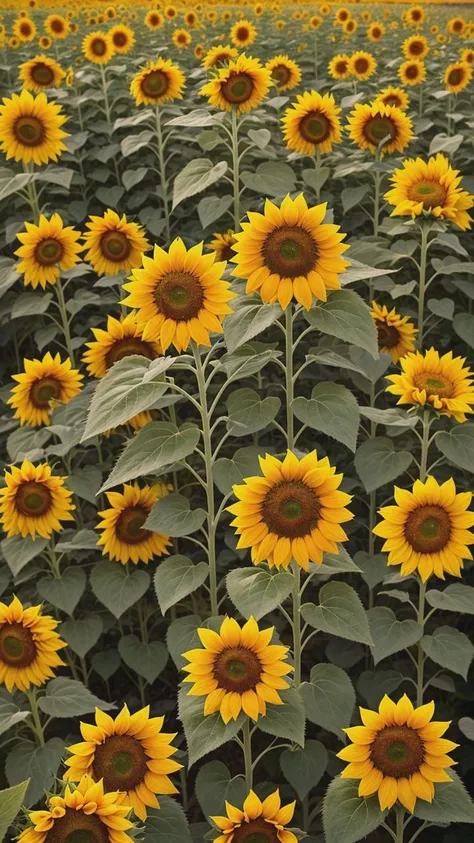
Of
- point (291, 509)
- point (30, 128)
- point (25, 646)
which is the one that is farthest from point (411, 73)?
point (25, 646)

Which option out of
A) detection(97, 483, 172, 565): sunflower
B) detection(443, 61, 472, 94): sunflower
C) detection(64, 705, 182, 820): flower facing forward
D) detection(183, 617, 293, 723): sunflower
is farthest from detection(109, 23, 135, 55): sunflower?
detection(64, 705, 182, 820): flower facing forward

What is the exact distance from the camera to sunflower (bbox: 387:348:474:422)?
235cm

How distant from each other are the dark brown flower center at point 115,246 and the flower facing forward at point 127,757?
199 cm

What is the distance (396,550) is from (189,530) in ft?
1.78

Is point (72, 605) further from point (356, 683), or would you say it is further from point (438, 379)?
point (438, 379)

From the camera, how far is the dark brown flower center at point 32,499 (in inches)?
103

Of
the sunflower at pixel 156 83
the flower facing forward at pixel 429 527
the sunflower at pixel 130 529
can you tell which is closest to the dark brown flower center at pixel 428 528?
the flower facing forward at pixel 429 527

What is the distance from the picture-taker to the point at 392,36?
11.2m

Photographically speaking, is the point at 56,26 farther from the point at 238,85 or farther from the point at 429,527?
the point at 429,527

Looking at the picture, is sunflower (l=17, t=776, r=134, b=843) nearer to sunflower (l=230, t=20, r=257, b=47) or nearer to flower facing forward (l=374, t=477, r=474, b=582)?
flower facing forward (l=374, t=477, r=474, b=582)

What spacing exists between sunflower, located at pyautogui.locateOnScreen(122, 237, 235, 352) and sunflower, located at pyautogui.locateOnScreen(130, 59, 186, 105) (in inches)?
82.6

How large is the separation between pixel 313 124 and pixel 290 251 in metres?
1.64

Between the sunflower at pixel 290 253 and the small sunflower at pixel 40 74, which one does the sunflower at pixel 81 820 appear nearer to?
the sunflower at pixel 290 253

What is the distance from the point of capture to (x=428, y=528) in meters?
2.23
